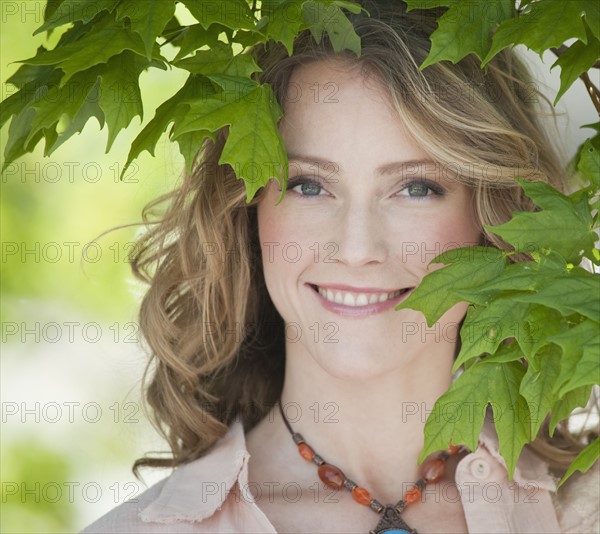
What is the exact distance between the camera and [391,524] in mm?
1994

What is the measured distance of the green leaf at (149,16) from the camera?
1.41 m

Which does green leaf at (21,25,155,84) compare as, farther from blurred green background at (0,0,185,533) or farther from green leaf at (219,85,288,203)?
blurred green background at (0,0,185,533)

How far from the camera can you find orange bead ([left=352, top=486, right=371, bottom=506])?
2.01 m

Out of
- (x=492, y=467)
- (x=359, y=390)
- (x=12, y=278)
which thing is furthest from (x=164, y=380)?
(x=12, y=278)

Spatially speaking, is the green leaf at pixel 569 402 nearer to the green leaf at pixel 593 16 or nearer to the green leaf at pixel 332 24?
the green leaf at pixel 593 16

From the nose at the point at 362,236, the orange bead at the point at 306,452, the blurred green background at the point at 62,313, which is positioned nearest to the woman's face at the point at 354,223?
the nose at the point at 362,236

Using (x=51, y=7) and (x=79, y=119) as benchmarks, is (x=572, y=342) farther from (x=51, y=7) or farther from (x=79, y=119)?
(x=51, y=7)

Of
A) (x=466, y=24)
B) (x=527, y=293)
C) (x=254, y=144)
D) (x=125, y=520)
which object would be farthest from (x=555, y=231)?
(x=125, y=520)

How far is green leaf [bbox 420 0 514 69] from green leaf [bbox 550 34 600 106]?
11cm

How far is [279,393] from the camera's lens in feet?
7.59

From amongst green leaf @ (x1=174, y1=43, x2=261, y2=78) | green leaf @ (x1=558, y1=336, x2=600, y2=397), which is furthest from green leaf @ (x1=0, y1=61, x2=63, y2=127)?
green leaf @ (x1=558, y1=336, x2=600, y2=397)

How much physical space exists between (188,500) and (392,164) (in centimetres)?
74

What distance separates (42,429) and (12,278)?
1.91 ft

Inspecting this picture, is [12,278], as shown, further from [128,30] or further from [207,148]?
[128,30]
